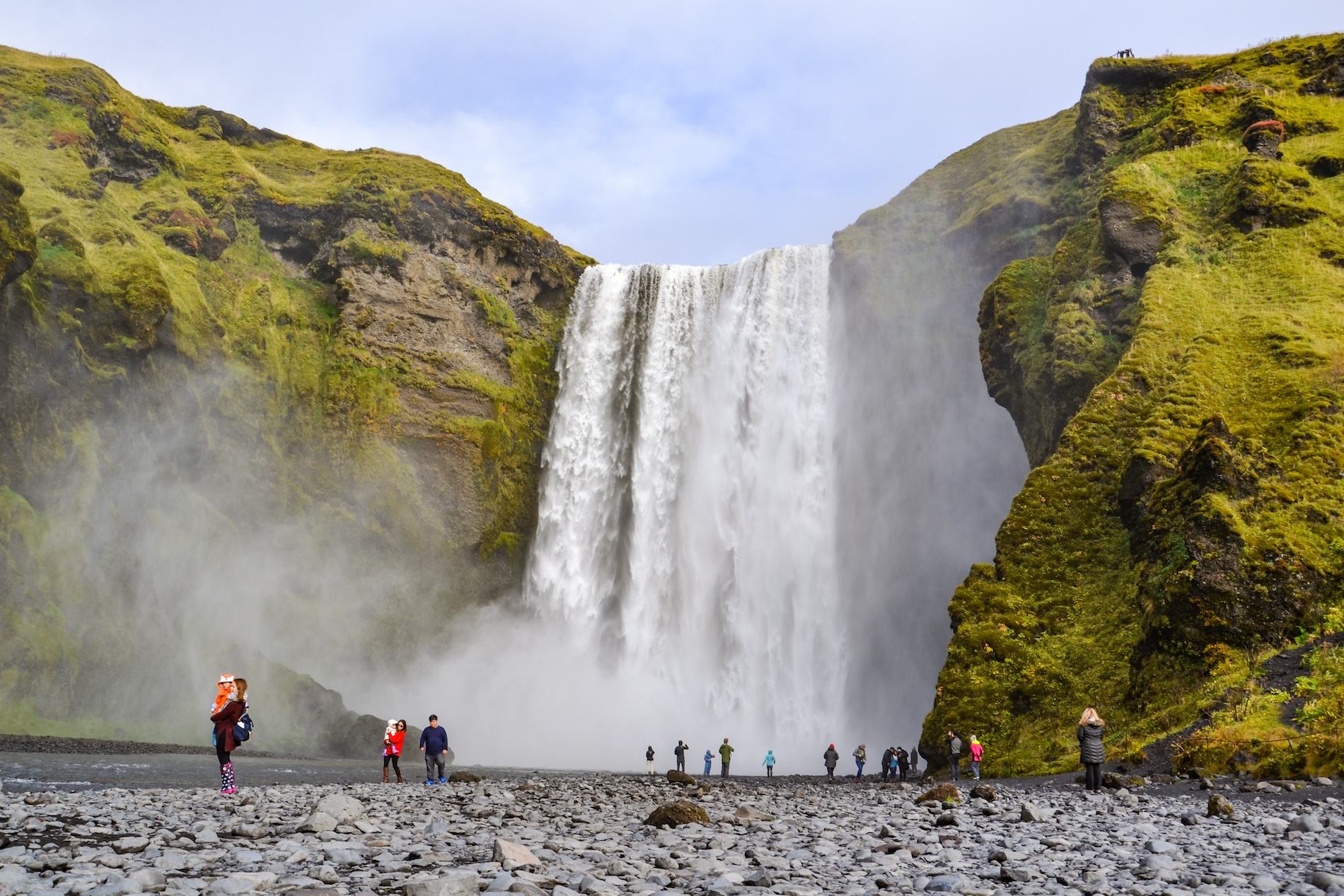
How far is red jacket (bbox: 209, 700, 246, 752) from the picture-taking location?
12.8 m

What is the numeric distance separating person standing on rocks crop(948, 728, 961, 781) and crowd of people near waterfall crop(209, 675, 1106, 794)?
0.02 meters

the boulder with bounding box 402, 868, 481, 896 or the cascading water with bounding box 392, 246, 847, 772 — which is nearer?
the boulder with bounding box 402, 868, 481, 896

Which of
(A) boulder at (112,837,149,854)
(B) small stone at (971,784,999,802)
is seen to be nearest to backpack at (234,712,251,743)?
(A) boulder at (112,837,149,854)

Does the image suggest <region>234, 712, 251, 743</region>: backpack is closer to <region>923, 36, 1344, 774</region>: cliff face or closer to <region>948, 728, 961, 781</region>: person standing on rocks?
<region>948, 728, 961, 781</region>: person standing on rocks

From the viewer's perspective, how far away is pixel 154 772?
19.7 metres

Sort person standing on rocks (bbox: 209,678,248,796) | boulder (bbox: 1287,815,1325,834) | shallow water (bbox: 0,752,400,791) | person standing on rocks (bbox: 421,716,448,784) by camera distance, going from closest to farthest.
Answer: boulder (bbox: 1287,815,1325,834) < person standing on rocks (bbox: 209,678,248,796) < shallow water (bbox: 0,752,400,791) < person standing on rocks (bbox: 421,716,448,784)

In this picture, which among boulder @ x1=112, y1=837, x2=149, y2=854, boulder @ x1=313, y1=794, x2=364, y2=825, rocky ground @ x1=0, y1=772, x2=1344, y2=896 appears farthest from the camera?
boulder @ x1=313, y1=794, x2=364, y2=825

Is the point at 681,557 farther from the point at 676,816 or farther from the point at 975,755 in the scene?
the point at 676,816

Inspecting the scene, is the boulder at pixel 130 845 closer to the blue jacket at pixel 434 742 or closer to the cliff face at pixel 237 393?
the blue jacket at pixel 434 742

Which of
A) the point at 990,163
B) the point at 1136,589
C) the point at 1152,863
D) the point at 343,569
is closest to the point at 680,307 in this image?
the point at 990,163

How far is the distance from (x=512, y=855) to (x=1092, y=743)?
11572mm

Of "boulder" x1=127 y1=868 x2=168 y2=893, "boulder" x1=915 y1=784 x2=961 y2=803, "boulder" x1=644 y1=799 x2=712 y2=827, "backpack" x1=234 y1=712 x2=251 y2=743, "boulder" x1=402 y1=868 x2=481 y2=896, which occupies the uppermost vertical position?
"backpack" x1=234 y1=712 x2=251 y2=743

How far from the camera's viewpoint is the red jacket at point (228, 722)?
12.8 metres

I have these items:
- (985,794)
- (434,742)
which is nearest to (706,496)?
(434,742)
